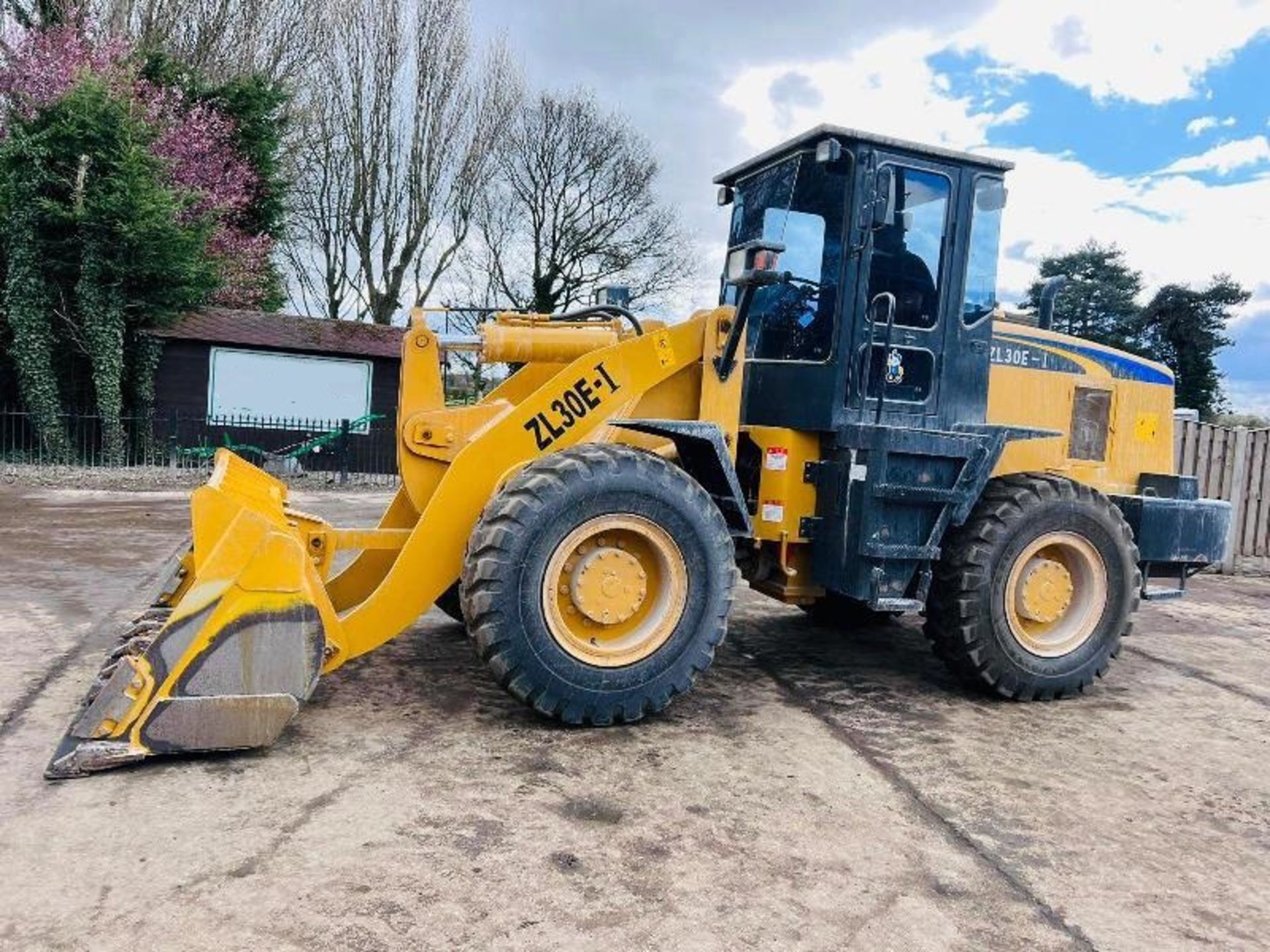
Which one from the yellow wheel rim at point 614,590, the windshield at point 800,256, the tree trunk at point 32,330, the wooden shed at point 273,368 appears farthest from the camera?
the wooden shed at point 273,368

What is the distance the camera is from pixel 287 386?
20.0 meters

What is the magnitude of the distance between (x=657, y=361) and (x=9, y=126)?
1644 cm

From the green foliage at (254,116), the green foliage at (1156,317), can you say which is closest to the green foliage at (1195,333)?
the green foliage at (1156,317)

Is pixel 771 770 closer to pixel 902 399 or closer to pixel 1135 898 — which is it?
pixel 1135 898

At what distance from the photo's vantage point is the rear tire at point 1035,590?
4633 mm

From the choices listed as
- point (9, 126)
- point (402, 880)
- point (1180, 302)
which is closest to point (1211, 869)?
point (402, 880)

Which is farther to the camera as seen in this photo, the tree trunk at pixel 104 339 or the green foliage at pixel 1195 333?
the green foliage at pixel 1195 333

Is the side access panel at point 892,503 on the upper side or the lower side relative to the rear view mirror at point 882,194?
lower

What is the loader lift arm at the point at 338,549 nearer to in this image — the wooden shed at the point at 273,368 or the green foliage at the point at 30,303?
the green foliage at the point at 30,303

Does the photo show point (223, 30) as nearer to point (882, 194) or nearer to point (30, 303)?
point (30, 303)

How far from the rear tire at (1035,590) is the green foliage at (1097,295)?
24885mm

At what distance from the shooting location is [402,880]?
276 centimetres

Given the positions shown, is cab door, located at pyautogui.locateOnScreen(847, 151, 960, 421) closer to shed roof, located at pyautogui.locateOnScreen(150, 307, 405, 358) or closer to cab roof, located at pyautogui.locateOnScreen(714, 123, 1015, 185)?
cab roof, located at pyautogui.locateOnScreen(714, 123, 1015, 185)

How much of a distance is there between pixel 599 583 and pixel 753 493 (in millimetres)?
1144
